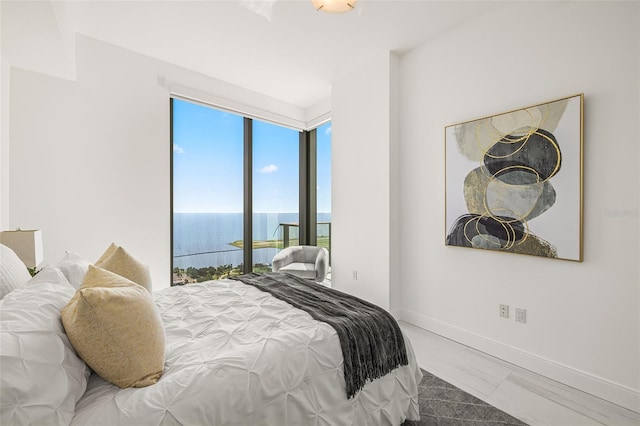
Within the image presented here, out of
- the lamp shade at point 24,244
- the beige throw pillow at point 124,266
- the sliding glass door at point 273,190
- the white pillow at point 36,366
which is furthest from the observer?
the sliding glass door at point 273,190

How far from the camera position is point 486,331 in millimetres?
2508

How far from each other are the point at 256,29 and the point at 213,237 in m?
2.58

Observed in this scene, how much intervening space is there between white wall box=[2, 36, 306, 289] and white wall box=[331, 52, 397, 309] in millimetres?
1836

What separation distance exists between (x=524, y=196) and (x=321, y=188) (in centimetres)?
297

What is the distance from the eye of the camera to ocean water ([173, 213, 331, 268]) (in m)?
3.77

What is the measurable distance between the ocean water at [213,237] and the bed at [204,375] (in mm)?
1981

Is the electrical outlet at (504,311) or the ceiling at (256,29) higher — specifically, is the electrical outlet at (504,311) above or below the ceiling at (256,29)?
below

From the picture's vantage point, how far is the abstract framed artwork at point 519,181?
2018mm

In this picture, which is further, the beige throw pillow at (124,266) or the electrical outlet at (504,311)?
the electrical outlet at (504,311)

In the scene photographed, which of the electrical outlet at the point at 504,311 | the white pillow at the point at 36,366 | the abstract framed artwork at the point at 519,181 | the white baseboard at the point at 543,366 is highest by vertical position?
the abstract framed artwork at the point at 519,181

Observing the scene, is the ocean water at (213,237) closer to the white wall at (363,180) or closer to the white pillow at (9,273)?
the white wall at (363,180)

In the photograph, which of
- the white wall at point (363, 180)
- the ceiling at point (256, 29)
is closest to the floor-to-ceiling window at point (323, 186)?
the white wall at point (363, 180)

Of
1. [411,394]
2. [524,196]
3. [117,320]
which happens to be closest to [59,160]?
[117,320]

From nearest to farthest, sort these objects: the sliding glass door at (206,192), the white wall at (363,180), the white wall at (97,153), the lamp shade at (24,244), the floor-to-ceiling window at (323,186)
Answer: the lamp shade at (24,244)
the white wall at (97,153)
the white wall at (363,180)
the sliding glass door at (206,192)
the floor-to-ceiling window at (323,186)
